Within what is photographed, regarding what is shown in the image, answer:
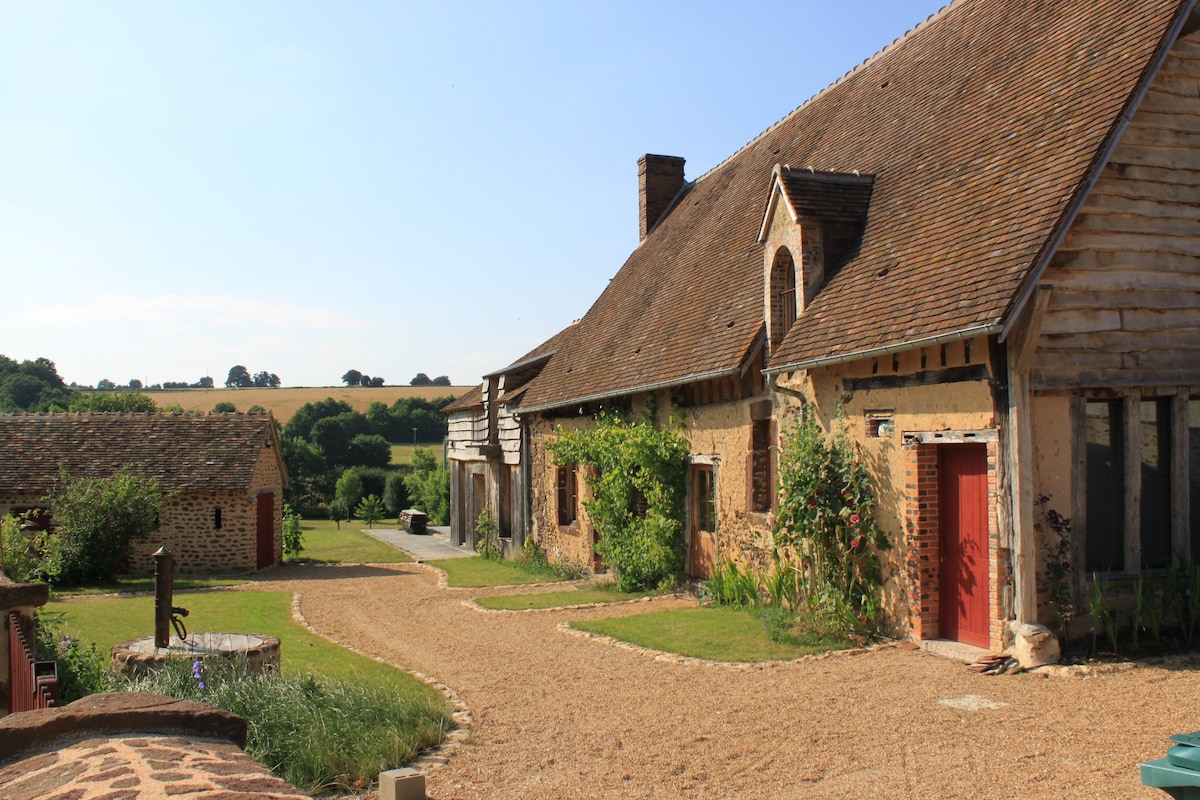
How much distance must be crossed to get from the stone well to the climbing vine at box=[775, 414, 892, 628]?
5379 millimetres

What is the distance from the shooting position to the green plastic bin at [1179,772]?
3.45m

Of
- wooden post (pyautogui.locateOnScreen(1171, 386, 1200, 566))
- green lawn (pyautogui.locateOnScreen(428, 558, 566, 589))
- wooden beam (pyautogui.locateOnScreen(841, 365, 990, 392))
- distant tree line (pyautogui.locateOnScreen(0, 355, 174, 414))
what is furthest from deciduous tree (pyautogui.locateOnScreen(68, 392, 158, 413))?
wooden post (pyautogui.locateOnScreen(1171, 386, 1200, 566))

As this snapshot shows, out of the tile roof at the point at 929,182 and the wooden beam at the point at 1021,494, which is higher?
the tile roof at the point at 929,182

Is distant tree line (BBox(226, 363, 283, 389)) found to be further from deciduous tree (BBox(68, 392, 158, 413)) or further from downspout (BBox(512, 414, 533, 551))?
downspout (BBox(512, 414, 533, 551))

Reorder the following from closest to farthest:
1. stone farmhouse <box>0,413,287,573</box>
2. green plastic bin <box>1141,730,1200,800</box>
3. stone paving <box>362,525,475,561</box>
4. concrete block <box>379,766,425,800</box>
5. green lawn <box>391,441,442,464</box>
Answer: green plastic bin <box>1141,730,1200,800</box>
concrete block <box>379,766,425,800</box>
stone farmhouse <box>0,413,287,573</box>
stone paving <box>362,525,475,561</box>
green lawn <box>391,441,442,464</box>

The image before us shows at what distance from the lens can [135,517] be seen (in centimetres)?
2003

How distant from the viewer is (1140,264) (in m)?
8.58

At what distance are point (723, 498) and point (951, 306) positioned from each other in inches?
201

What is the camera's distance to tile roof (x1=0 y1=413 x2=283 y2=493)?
2136cm

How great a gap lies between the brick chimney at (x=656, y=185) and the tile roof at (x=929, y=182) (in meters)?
4.67

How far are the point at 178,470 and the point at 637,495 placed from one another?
40.1ft

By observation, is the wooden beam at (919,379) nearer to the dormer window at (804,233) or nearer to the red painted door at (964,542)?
the red painted door at (964,542)

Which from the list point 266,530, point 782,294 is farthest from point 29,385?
point 782,294

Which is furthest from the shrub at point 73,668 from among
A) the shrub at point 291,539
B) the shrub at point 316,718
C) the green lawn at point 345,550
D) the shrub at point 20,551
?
the shrub at point 291,539
